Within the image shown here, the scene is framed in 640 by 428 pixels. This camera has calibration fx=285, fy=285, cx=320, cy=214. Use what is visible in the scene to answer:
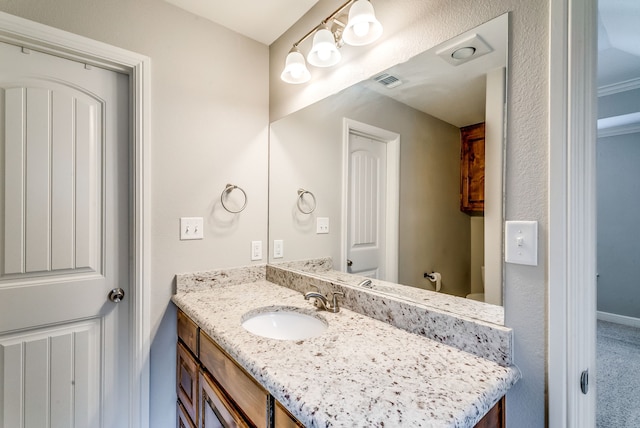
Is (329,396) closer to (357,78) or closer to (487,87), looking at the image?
(487,87)

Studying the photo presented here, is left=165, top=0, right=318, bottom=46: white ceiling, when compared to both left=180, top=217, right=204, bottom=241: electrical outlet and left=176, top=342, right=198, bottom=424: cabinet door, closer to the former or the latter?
left=180, top=217, right=204, bottom=241: electrical outlet

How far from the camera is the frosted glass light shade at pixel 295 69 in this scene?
1449 millimetres

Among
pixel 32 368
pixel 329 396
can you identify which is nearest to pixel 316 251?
pixel 329 396

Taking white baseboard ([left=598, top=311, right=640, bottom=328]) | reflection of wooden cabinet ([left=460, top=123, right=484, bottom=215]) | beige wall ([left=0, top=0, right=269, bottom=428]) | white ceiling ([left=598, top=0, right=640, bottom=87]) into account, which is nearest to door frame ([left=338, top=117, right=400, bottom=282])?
reflection of wooden cabinet ([left=460, top=123, right=484, bottom=215])

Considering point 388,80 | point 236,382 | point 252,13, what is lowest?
point 236,382

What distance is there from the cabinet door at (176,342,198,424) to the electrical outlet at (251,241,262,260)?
→ 0.59 meters

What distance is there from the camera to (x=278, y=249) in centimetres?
176

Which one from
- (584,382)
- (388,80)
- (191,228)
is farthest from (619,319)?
(191,228)

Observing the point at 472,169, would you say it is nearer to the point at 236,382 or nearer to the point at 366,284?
the point at 366,284

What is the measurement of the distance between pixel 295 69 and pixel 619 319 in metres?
4.25

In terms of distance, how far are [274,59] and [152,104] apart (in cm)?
77

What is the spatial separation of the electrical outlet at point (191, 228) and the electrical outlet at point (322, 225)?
63 cm

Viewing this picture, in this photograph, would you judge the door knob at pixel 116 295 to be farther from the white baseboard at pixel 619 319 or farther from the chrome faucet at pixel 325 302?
the white baseboard at pixel 619 319

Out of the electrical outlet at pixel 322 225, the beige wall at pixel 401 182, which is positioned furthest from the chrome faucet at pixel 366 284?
the electrical outlet at pixel 322 225
